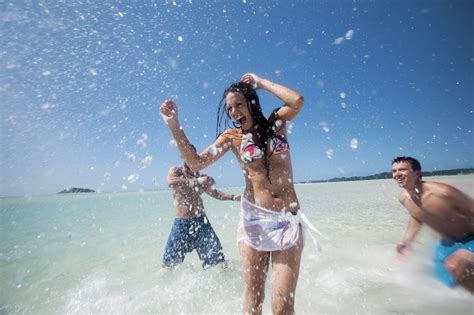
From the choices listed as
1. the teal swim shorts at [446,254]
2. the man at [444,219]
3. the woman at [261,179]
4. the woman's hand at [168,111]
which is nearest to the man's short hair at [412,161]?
the man at [444,219]

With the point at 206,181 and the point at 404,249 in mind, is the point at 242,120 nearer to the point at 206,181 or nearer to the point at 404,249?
the point at 206,181

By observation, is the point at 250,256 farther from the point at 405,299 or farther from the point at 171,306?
the point at 405,299

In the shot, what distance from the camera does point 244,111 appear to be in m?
2.79

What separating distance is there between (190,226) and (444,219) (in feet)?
12.2

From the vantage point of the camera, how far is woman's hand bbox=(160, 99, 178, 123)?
8.77 feet

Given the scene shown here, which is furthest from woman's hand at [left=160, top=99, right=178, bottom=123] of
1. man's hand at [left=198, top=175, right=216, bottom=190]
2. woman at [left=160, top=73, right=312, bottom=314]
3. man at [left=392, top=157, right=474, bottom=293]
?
man at [left=392, top=157, right=474, bottom=293]

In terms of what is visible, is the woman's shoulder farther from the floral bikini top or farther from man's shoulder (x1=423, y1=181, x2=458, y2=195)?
man's shoulder (x1=423, y1=181, x2=458, y2=195)

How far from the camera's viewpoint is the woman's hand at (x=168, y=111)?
2674mm

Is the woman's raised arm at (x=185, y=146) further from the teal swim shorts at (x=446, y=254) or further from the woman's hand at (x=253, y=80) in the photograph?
the teal swim shorts at (x=446, y=254)

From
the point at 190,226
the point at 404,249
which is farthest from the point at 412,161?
the point at 190,226

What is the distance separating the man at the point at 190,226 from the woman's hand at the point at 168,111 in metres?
2.56

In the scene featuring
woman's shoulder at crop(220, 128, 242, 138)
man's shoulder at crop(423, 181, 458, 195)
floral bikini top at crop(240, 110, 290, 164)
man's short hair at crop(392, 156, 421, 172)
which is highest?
woman's shoulder at crop(220, 128, 242, 138)

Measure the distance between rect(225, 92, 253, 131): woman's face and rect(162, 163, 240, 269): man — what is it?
2.39 metres

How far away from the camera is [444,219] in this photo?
401cm
